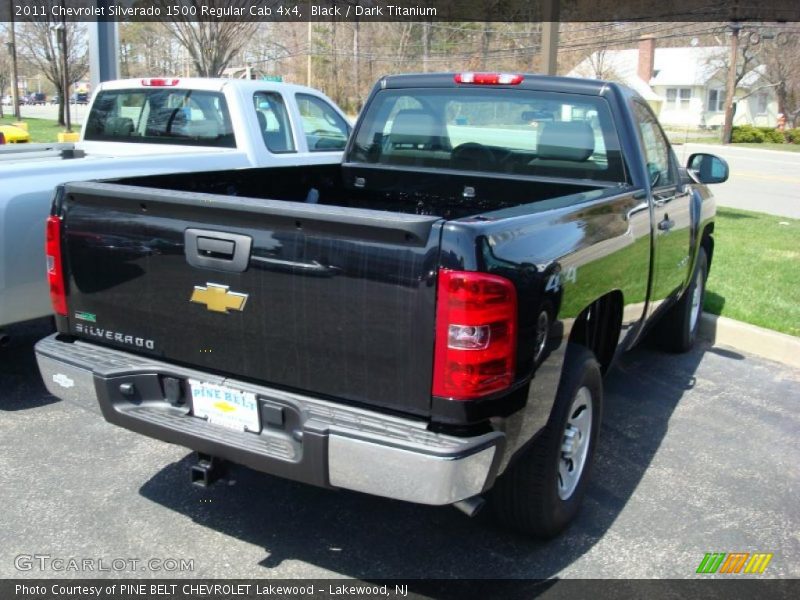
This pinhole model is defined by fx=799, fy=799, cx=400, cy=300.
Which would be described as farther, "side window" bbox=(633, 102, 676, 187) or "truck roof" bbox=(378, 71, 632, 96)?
"side window" bbox=(633, 102, 676, 187)

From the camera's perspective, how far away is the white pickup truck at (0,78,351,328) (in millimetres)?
6207

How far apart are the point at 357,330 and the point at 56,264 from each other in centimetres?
153

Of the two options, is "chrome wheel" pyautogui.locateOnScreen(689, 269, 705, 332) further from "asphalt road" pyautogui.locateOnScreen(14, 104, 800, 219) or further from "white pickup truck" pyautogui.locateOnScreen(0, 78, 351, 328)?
"asphalt road" pyautogui.locateOnScreen(14, 104, 800, 219)

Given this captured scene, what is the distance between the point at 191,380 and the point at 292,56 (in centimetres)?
4712

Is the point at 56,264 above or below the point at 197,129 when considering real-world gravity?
below

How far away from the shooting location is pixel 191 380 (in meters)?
3.04

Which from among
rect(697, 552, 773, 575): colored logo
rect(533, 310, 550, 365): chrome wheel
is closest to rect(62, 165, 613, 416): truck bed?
rect(533, 310, 550, 365): chrome wheel

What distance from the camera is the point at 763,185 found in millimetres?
20828

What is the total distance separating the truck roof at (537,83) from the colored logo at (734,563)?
244 cm

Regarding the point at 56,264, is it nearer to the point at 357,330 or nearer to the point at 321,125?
the point at 357,330

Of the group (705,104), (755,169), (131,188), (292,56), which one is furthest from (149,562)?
(705,104)

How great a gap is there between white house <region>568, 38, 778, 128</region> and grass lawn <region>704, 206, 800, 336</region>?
54.3 meters

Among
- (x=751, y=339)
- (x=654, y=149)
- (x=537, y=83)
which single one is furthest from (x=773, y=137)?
(x=537, y=83)

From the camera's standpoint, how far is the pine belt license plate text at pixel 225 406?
2.91 m
